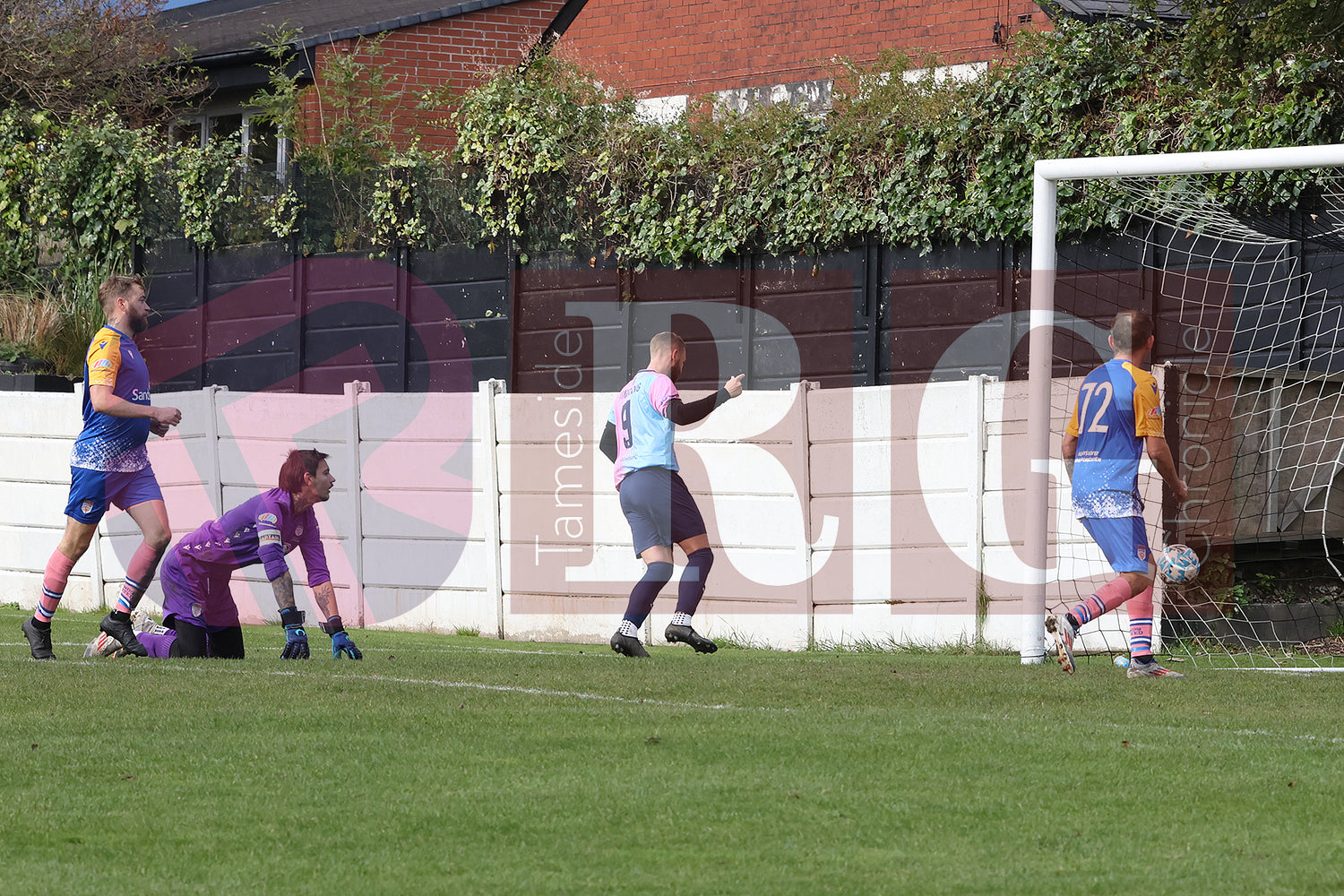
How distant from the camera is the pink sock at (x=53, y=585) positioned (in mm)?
8320

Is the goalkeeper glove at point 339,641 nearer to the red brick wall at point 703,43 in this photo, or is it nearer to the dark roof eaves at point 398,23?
the red brick wall at point 703,43

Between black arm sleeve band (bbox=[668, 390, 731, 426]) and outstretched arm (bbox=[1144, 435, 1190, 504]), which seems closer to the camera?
outstretched arm (bbox=[1144, 435, 1190, 504])

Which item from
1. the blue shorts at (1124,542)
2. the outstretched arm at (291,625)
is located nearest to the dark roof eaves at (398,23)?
the outstretched arm at (291,625)

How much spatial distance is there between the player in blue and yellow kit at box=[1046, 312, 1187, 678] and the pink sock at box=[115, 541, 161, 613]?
4.80 metres

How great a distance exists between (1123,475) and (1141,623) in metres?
0.77

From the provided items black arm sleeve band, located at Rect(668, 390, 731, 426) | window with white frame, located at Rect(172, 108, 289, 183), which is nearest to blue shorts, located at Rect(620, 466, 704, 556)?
black arm sleeve band, located at Rect(668, 390, 731, 426)

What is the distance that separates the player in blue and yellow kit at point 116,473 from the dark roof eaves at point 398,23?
14.1 meters

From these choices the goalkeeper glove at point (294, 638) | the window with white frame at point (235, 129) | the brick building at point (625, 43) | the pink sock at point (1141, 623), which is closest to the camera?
the pink sock at point (1141, 623)

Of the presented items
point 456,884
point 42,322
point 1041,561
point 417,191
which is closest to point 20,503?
point 42,322

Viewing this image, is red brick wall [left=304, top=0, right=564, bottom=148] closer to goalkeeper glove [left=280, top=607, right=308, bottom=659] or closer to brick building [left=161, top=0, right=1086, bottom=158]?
brick building [left=161, top=0, right=1086, bottom=158]

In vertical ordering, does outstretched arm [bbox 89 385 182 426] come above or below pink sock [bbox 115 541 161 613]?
above

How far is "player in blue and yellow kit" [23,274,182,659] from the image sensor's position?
8234 millimetres

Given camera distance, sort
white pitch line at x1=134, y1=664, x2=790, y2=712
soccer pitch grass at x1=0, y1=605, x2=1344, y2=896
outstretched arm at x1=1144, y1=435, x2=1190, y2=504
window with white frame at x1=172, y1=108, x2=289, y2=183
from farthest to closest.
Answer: window with white frame at x1=172, y1=108, x2=289, y2=183 → outstretched arm at x1=1144, y1=435, x2=1190, y2=504 → white pitch line at x1=134, y1=664, x2=790, y2=712 → soccer pitch grass at x1=0, y1=605, x2=1344, y2=896

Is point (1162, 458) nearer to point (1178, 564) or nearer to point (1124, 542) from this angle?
point (1124, 542)
